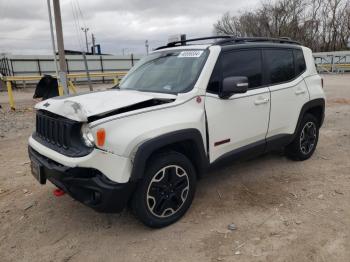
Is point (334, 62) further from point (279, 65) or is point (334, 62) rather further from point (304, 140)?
point (279, 65)

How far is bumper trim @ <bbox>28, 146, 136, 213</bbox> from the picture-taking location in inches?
111

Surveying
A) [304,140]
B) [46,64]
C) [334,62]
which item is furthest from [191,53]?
[334,62]

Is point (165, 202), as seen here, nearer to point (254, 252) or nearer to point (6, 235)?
point (254, 252)

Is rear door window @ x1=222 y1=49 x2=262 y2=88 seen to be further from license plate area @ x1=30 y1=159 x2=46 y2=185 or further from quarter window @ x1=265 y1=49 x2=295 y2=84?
license plate area @ x1=30 y1=159 x2=46 y2=185

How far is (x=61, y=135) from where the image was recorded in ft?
10.2

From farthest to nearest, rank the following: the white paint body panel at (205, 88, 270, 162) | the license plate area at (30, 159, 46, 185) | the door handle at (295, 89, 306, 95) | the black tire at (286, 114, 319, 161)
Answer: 1. the black tire at (286, 114, 319, 161)
2. the door handle at (295, 89, 306, 95)
3. the white paint body panel at (205, 88, 270, 162)
4. the license plate area at (30, 159, 46, 185)

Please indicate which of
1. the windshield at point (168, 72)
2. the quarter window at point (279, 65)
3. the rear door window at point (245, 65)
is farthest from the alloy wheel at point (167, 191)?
the quarter window at point (279, 65)

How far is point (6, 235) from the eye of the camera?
3.36 metres

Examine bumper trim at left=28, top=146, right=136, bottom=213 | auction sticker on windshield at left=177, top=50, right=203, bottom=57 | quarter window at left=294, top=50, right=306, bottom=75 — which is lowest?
bumper trim at left=28, top=146, right=136, bottom=213

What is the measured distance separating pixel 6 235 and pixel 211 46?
9.79 ft

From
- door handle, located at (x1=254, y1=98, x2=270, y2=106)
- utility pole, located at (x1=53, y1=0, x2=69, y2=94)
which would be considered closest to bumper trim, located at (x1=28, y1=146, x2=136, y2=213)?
door handle, located at (x1=254, y1=98, x2=270, y2=106)

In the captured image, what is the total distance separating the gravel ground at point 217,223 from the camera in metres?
2.96

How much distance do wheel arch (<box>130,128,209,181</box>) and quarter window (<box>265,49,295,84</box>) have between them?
5.24ft

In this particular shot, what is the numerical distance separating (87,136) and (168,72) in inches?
56.0
